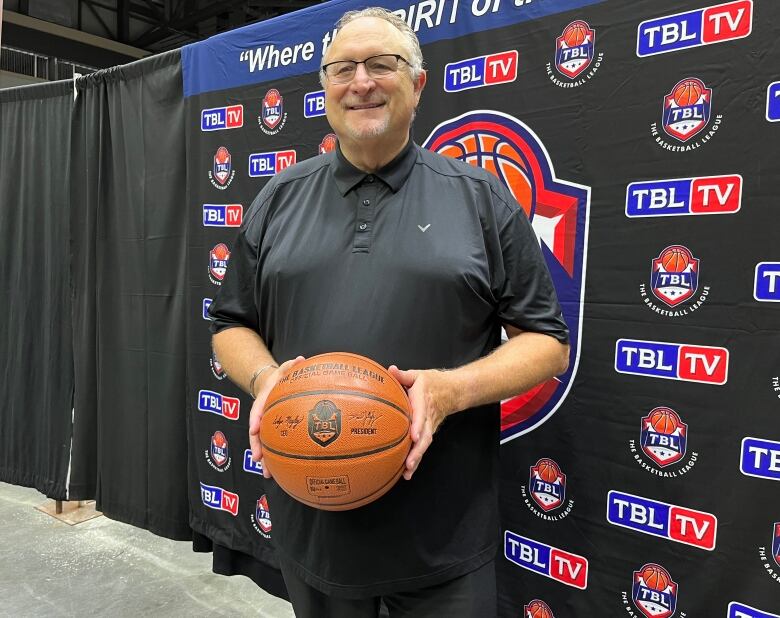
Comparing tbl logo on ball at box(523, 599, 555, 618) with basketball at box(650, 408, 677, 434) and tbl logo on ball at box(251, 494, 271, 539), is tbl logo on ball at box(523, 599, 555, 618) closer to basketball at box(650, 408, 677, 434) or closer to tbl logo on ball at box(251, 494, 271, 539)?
basketball at box(650, 408, 677, 434)

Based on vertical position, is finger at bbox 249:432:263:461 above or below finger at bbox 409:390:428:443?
below

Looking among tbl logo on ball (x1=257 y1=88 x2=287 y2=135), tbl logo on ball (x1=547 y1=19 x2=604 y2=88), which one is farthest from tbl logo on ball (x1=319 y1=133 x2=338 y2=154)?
tbl logo on ball (x1=547 y1=19 x2=604 y2=88)

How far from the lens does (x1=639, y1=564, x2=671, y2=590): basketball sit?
1.42m

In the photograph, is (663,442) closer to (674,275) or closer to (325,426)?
(674,275)

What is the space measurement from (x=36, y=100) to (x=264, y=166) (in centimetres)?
161

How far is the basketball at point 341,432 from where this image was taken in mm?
872

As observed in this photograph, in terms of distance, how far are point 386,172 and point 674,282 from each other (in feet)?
2.56

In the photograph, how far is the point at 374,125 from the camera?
1.01 meters

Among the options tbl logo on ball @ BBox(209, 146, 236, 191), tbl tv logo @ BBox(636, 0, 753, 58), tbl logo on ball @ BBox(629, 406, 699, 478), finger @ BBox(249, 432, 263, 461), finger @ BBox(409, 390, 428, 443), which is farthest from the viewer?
tbl logo on ball @ BBox(209, 146, 236, 191)

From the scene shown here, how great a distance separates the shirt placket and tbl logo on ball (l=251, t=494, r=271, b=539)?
1463mm

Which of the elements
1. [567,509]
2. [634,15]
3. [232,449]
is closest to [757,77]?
[634,15]
